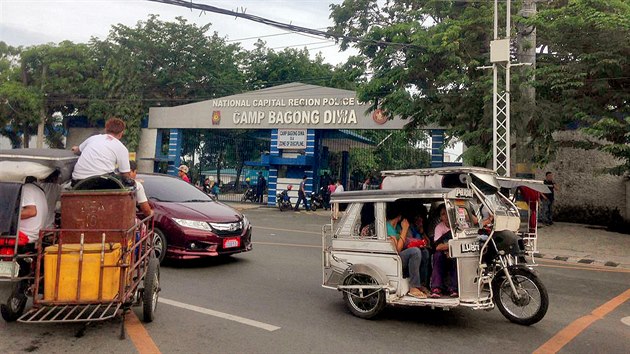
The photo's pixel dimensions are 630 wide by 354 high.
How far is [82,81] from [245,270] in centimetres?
2897

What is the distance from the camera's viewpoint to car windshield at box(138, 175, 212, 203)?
8406 mm

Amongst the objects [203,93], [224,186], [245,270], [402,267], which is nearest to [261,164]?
[224,186]

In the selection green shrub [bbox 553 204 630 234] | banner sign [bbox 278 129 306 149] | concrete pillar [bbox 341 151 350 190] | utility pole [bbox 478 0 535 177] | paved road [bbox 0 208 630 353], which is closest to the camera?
paved road [bbox 0 208 630 353]

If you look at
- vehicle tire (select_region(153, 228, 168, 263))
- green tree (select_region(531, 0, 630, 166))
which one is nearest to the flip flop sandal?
vehicle tire (select_region(153, 228, 168, 263))

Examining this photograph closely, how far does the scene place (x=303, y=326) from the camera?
5.13 metres

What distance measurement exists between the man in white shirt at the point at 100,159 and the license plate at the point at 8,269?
3.35ft

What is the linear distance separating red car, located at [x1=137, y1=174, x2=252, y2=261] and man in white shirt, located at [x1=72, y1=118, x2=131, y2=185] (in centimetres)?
260

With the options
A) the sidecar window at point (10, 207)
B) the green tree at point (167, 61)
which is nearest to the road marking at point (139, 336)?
the sidecar window at point (10, 207)

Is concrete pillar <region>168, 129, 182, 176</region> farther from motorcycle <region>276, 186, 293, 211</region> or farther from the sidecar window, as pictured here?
the sidecar window

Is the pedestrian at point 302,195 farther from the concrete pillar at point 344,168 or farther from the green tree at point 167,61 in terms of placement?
the green tree at point 167,61

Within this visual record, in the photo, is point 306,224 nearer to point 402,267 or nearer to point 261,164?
point 261,164

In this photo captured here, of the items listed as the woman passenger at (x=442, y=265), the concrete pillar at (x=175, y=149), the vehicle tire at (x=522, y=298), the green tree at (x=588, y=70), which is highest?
the green tree at (x=588, y=70)

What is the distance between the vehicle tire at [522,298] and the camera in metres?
5.22

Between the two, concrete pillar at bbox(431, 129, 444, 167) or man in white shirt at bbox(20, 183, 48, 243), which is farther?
concrete pillar at bbox(431, 129, 444, 167)
